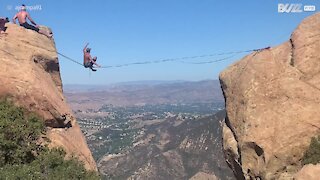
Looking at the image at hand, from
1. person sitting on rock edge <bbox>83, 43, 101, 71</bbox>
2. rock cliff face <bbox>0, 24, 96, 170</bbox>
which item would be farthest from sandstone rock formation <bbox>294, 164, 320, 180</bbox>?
person sitting on rock edge <bbox>83, 43, 101, 71</bbox>

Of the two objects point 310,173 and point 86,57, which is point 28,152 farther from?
point 310,173

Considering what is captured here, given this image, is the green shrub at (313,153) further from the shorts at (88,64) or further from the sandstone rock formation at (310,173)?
the shorts at (88,64)

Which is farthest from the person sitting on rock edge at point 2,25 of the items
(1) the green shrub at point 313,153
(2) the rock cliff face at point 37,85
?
(1) the green shrub at point 313,153

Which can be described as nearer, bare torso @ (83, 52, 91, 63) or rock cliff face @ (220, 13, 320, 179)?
rock cliff face @ (220, 13, 320, 179)

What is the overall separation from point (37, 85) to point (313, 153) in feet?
56.9

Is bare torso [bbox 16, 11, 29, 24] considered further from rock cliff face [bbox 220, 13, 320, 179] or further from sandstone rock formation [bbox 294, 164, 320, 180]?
sandstone rock formation [bbox 294, 164, 320, 180]

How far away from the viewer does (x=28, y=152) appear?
22.2 meters

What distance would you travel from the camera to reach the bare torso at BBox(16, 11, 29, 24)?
31.2m

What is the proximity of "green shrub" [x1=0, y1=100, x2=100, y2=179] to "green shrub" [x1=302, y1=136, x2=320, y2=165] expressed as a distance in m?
11.1

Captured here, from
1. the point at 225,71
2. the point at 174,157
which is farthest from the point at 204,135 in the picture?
the point at 225,71

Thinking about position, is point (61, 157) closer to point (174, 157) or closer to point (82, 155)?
point (82, 155)

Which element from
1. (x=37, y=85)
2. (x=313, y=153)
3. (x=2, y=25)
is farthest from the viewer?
(x=2, y=25)

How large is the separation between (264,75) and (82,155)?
44.0 feet

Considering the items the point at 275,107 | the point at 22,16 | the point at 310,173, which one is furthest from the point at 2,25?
the point at 310,173
